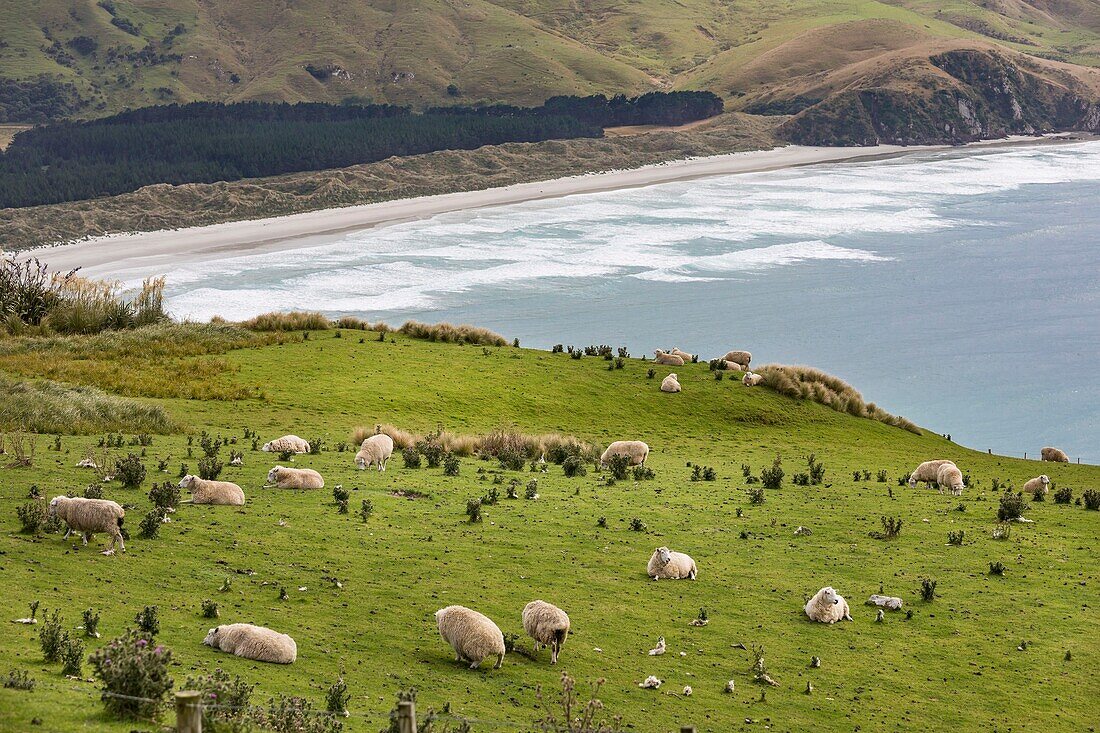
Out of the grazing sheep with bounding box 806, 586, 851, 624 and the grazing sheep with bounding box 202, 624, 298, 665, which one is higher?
the grazing sheep with bounding box 806, 586, 851, 624

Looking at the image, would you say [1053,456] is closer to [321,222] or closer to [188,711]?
[188,711]

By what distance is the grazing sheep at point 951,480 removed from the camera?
2270 cm

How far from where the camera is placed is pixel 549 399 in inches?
1204

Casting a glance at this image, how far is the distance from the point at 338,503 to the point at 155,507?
2.82 m

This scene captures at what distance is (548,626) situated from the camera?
482 inches

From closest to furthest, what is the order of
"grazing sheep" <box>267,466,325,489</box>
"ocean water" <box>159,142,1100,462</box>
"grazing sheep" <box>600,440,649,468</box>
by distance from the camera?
1. "grazing sheep" <box>267,466,325,489</box>
2. "grazing sheep" <box>600,440,649,468</box>
3. "ocean water" <box>159,142,1100,462</box>

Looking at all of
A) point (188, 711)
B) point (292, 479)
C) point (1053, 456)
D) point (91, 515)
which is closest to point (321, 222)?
point (1053, 456)

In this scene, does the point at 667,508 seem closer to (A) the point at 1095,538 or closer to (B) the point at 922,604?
(B) the point at 922,604

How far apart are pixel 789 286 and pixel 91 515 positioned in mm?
55848

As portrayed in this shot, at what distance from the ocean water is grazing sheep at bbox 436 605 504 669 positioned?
31474 mm

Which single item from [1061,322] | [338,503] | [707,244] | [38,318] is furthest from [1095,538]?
[707,244]

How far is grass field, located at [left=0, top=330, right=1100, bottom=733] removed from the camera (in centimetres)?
1145

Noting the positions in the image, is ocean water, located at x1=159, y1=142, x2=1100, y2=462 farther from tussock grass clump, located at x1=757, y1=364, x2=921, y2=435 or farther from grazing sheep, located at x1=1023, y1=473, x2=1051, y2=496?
grazing sheep, located at x1=1023, y1=473, x2=1051, y2=496

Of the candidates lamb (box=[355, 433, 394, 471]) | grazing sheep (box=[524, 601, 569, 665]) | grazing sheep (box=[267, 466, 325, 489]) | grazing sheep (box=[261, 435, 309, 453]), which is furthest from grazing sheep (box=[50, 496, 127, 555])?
grazing sheep (box=[261, 435, 309, 453])
